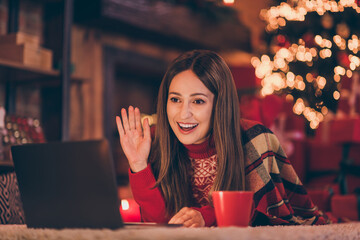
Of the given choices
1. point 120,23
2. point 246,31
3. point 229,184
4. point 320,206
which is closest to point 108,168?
point 229,184

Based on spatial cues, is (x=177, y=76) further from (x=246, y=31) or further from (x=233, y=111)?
(x=246, y=31)

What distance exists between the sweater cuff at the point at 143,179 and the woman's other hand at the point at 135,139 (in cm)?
2

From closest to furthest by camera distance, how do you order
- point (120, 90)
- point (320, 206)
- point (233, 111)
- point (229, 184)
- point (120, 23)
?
point (229, 184) < point (233, 111) < point (320, 206) < point (120, 23) < point (120, 90)

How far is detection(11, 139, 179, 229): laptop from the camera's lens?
68cm

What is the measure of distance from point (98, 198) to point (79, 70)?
2873 millimetres

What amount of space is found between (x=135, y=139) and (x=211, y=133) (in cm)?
26

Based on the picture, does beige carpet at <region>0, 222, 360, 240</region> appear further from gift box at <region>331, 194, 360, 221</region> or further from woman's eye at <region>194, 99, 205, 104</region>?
gift box at <region>331, 194, 360, 221</region>

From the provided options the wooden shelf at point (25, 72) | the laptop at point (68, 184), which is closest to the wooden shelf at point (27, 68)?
the wooden shelf at point (25, 72)

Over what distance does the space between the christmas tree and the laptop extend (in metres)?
2.48

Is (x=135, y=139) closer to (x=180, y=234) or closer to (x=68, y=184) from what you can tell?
(x=68, y=184)

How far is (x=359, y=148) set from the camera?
275 cm

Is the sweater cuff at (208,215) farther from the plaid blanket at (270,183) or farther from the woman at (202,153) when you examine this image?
the plaid blanket at (270,183)

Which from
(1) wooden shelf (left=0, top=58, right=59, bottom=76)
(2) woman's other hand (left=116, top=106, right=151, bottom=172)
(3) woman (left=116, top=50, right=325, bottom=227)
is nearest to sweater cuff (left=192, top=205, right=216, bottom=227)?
(3) woman (left=116, top=50, right=325, bottom=227)

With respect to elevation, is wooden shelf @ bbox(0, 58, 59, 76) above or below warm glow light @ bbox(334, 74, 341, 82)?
below
